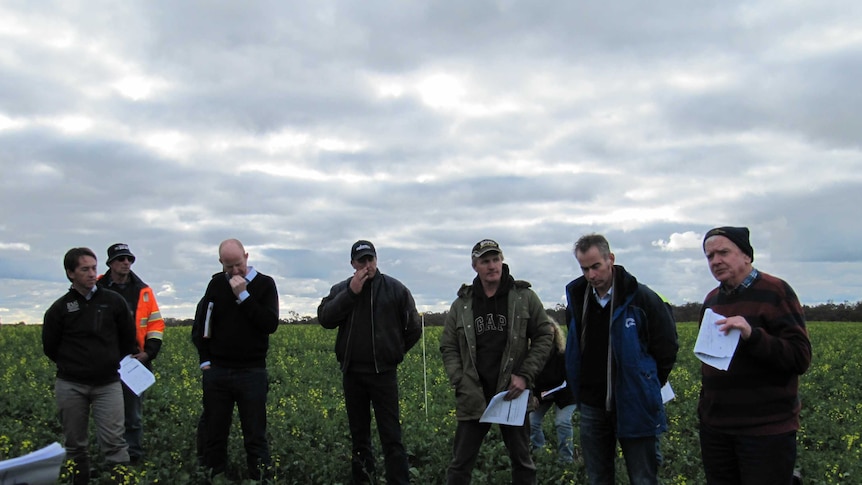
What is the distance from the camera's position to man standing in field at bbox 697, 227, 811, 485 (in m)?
4.31

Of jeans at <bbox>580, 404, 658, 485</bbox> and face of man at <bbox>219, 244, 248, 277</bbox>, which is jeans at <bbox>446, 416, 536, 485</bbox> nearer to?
jeans at <bbox>580, 404, 658, 485</bbox>

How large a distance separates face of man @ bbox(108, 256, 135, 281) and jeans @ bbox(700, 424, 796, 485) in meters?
6.12

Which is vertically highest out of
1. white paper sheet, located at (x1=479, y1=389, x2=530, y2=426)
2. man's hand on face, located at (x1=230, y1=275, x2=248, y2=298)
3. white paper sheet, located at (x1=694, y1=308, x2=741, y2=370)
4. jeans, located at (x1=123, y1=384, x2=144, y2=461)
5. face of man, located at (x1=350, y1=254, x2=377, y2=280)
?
face of man, located at (x1=350, y1=254, x2=377, y2=280)

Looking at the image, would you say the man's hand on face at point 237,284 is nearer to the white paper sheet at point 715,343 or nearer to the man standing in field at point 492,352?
the man standing in field at point 492,352

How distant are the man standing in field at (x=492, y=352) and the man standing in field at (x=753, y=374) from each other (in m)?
1.58

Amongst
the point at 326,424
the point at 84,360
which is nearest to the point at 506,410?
the point at 84,360

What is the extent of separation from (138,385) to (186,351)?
12.6 metres

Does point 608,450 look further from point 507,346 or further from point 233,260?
point 233,260

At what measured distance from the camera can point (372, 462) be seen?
22.6 feet

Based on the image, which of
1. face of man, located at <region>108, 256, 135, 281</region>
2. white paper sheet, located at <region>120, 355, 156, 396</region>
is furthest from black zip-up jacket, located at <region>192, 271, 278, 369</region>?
face of man, located at <region>108, 256, 135, 281</region>

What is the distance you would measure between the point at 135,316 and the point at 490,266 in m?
4.26

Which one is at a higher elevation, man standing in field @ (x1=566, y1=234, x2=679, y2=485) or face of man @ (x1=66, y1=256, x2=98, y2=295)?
face of man @ (x1=66, y1=256, x2=98, y2=295)

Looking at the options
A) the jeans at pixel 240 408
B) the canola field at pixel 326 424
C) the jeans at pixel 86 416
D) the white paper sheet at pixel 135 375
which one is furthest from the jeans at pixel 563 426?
the jeans at pixel 86 416

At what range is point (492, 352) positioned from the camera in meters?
5.84
